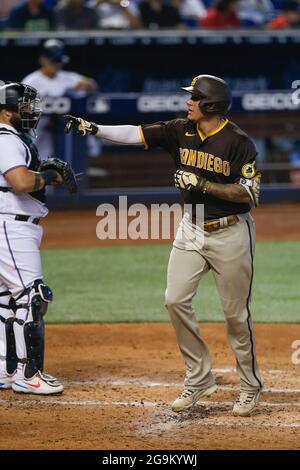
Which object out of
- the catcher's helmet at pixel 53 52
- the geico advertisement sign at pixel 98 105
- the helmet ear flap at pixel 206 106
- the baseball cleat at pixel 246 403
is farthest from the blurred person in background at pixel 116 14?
the baseball cleat at pixel 246 403

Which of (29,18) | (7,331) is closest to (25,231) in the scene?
(7,331)

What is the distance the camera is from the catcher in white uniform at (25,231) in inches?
245

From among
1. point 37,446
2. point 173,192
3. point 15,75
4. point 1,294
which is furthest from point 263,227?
point 37,446

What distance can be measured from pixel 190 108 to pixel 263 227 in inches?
290

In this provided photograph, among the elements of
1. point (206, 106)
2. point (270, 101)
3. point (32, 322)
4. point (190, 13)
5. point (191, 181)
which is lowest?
point (32, 322)

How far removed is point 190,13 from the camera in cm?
1555

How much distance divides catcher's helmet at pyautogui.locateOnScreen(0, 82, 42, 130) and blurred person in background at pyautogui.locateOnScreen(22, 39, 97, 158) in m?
7.10

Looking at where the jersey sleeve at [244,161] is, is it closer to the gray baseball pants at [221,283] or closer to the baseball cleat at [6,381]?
the gray baseball pants at [221,283]

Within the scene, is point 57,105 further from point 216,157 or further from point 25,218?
point 216,157

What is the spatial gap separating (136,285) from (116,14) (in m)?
6.46

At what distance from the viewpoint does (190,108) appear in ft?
19.3

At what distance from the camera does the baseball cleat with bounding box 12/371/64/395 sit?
250 inches

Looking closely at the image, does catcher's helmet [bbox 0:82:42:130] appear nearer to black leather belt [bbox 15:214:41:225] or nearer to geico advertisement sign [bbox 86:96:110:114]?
black leather belt [bbox 15:214:41:225]

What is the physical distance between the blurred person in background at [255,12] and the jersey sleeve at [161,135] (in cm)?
976
